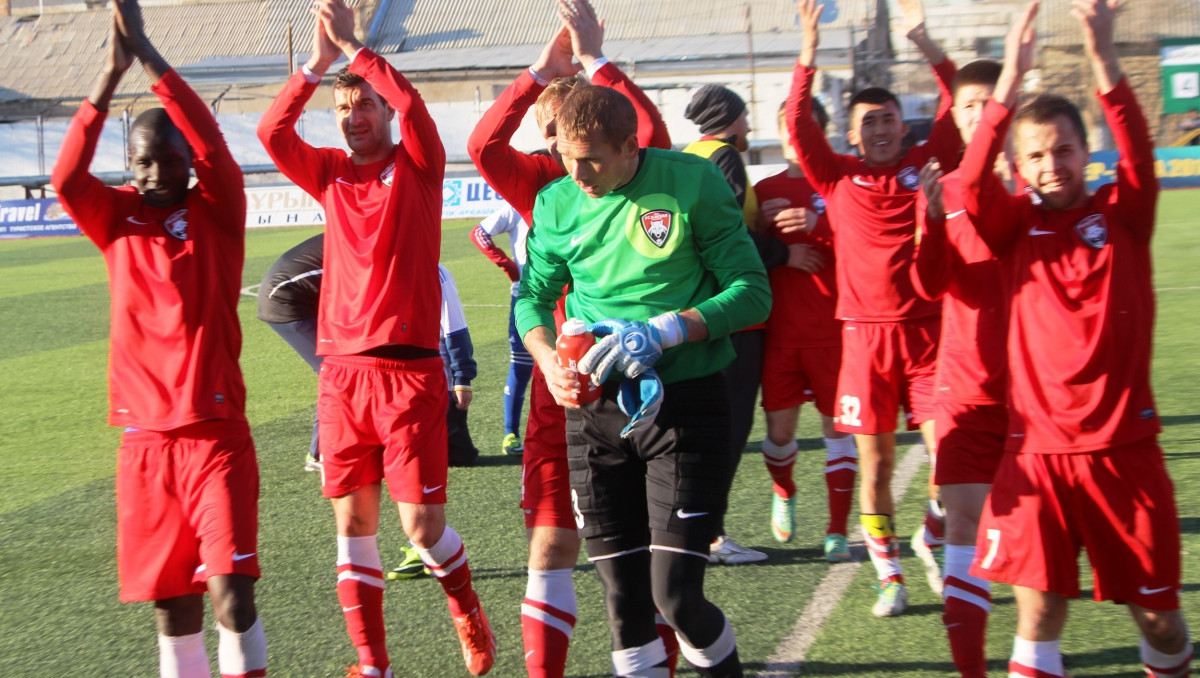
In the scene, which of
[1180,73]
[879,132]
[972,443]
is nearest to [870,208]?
[879,132]

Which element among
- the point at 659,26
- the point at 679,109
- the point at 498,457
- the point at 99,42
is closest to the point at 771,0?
the point at 659,26

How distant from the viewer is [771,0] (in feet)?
144

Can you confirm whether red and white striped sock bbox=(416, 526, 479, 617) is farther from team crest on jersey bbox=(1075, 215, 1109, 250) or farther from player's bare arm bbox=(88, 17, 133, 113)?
team crest on jersey bbox=(1075, 215, 1109, 250)

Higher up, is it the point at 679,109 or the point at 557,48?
the point at 679,109

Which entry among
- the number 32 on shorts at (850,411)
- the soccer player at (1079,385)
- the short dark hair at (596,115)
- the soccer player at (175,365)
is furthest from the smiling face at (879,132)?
the soccer player at (175,365)

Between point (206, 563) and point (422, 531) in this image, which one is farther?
point (422, 531)

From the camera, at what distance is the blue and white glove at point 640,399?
3.17 m

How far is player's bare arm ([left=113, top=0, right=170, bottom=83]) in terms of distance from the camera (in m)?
3.40

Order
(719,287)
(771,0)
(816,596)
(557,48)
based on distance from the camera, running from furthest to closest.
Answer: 1. (771,0)
2. (816,596)
3. (557,48)
4. (719,287)

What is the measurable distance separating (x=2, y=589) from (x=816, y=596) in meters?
3.59

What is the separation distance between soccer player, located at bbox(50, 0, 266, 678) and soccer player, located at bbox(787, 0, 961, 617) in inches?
91.3

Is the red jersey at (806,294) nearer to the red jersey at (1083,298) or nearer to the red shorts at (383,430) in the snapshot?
the red shorts at (383,430)

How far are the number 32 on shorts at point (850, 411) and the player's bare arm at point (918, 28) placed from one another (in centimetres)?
145

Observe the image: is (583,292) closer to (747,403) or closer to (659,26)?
(747,403)
